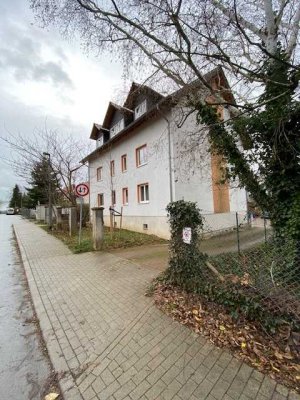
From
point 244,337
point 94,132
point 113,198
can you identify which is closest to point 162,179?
point 113,198

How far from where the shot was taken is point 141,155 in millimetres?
16906

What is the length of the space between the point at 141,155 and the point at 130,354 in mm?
14442

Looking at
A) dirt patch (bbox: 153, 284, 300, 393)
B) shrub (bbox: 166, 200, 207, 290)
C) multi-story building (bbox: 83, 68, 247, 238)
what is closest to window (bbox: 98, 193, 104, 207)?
multi-story building (bbox: 83, 68, 247, 238)

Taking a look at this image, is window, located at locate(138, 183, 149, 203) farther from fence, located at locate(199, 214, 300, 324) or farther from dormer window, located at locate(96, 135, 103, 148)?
fence, located at locate(199, 214, 300, 324)

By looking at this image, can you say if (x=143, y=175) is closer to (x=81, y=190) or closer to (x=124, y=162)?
(x=124, y=162)

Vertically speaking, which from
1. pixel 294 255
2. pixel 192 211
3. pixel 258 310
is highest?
pixel 192 211

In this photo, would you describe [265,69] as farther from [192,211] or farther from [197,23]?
[192,211]

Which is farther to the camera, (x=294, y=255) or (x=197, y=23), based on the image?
(x=197, y=23)

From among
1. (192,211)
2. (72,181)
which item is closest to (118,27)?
(192,211)

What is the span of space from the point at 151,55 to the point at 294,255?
5.51 m

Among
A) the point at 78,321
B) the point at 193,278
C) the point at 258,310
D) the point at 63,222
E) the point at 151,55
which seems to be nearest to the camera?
the point at 258,310

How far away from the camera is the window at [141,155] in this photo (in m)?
16.2

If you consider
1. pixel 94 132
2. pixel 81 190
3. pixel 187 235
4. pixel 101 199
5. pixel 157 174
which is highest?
pixel 94 132

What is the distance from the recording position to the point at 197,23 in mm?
5578
